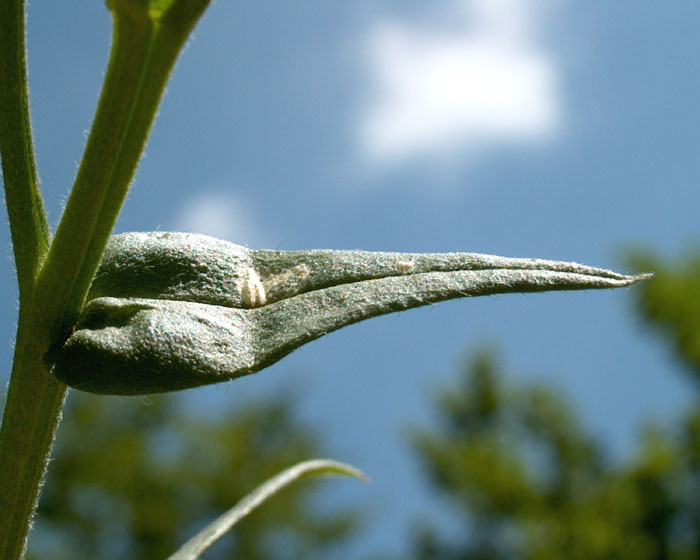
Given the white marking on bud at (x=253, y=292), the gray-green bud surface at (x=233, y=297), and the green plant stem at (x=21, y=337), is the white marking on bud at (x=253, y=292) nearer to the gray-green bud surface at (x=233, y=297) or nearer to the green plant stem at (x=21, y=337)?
the gray-green bud surface at (x=233, y=297)

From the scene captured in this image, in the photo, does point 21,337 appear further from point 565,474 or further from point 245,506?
point 565,474

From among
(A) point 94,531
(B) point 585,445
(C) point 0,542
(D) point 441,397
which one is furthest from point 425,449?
(C) point 0,542

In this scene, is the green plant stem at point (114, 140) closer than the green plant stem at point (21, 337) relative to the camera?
Yes

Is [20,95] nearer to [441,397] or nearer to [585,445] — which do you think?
[585,445]

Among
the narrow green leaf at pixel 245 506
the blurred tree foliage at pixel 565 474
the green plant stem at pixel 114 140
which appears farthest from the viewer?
the blurred tree foliage at pixel 565 474

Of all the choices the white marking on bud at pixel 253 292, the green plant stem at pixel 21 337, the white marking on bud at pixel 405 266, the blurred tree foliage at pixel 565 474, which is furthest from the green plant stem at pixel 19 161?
the blurred tree foliage at pixel 565 474

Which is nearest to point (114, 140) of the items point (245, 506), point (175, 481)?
point (245, 506)

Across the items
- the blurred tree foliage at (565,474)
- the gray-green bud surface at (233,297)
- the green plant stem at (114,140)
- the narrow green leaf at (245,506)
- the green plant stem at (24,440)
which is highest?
the green plant stem at (114,140)
